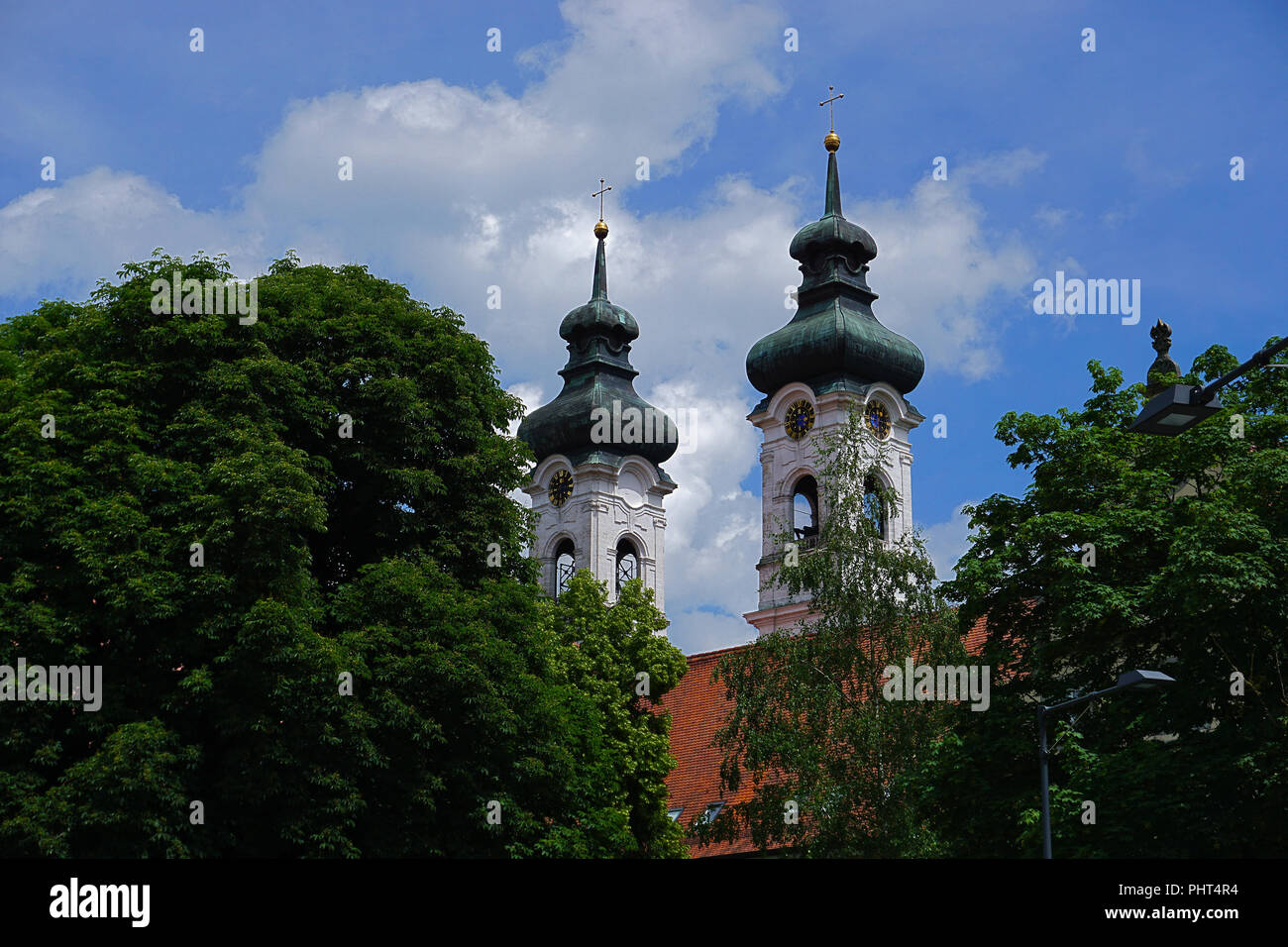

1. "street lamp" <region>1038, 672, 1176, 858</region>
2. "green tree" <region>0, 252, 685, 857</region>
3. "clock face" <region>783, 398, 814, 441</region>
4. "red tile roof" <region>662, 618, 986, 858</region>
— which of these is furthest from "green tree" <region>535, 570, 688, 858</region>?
"clock face" <region>783, 398, 814, 441</region>

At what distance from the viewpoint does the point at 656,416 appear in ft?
207

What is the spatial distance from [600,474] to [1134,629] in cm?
3807

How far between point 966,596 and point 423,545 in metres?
8.60

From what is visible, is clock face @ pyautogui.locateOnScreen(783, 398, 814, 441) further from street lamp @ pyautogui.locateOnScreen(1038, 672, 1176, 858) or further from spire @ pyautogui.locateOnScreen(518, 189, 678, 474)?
street lamp @ pyautogui.locateOnScreen(1038, 672, 1176, 858)

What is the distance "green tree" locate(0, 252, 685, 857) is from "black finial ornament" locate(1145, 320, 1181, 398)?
11147 millimetres

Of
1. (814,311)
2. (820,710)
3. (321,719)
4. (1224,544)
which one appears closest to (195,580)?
(321,719)

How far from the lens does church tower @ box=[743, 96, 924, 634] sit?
182 feet

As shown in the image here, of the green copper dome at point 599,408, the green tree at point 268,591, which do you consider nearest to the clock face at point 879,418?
the green copper dome at point 599,408

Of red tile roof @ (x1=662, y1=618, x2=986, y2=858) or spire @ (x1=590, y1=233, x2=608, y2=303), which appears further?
spire @ (x1=590, y1=233, x2=608, y2=303)

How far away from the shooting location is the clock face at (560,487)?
6175 cm

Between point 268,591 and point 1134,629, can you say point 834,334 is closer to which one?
point 1134,629

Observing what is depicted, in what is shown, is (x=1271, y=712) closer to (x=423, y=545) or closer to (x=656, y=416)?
(x=423, y=545)

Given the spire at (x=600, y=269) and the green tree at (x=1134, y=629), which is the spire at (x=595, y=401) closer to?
the spire at (x=600, y=269)

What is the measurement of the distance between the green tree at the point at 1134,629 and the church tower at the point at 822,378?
2808cm
